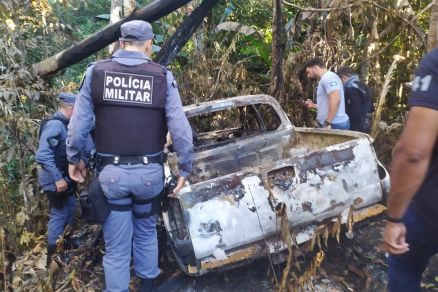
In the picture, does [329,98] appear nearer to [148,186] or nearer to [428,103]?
[148,186]

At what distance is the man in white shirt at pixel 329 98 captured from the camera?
530 cm

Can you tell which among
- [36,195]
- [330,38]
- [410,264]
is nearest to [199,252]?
[410,264]

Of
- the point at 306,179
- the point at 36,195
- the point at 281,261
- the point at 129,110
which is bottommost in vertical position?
the point at 36,195

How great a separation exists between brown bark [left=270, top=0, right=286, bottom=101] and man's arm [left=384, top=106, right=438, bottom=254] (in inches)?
186

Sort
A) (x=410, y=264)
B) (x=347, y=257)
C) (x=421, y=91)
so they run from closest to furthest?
(x=421, y=91) → (x=410, y=264) → (x=347, y=257)

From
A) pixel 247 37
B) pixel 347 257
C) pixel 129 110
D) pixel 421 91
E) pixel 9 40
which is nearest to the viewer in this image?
pixel 421 91

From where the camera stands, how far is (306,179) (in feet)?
11.5

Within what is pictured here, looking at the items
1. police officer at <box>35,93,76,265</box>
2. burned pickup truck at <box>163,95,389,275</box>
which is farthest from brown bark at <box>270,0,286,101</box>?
→ police officer at <box>35,93,76,265</box>

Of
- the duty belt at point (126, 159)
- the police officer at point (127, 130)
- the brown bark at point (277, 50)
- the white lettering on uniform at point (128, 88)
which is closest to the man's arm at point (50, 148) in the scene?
the police officer at point (127, 130)

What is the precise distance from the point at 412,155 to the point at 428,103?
0.71 feet

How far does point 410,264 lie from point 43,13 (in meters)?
5.16

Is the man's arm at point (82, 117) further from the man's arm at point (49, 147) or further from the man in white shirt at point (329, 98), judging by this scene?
the man in white shirt at point (329, 98)

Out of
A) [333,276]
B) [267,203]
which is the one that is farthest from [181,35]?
[333,276]

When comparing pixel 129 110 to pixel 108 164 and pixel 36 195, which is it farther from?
pixel 36 195
